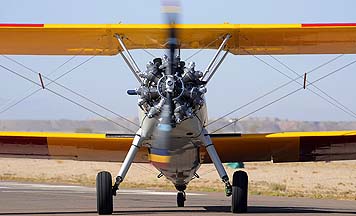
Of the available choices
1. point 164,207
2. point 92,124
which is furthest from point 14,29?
point 92,124

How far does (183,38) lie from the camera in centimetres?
1532

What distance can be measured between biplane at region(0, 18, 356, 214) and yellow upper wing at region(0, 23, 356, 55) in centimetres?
2

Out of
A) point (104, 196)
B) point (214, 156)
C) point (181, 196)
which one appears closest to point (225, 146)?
point (181, 196)

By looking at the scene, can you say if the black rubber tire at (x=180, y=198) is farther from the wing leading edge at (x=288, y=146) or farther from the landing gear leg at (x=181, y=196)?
the wing leading edge at (x=288, y=146)

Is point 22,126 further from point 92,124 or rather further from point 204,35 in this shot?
point 204,35

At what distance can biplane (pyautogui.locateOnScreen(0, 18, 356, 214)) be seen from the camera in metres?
13.6

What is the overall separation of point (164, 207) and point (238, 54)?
3442 mm

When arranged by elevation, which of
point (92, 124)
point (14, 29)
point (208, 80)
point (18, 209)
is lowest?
point (18, 209)

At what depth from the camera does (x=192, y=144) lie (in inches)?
576

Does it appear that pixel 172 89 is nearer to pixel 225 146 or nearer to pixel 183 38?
pixel 183 38

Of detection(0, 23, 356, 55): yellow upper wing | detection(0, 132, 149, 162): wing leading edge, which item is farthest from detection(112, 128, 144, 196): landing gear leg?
detection(0, 23, 356, 55): yellow upper wing

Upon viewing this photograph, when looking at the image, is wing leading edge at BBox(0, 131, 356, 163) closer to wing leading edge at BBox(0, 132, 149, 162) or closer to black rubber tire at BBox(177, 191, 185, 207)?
wing leading edge at BBox(0, 132, 149, 162)

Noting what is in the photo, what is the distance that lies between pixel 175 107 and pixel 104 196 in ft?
6.60

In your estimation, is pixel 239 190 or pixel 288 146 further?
pixel 288 146
